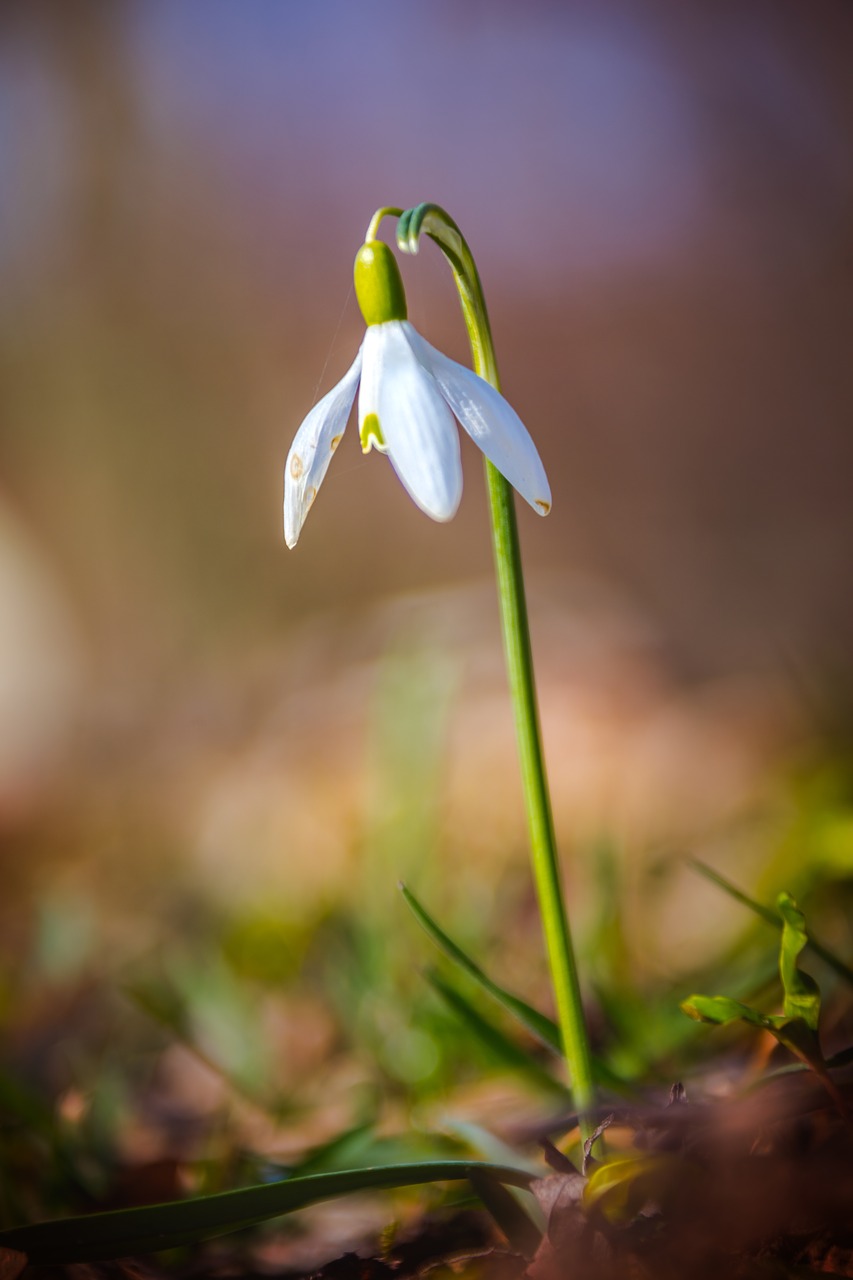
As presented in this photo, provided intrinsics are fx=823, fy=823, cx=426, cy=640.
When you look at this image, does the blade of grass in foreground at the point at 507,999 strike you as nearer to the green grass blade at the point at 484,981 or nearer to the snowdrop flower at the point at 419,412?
the green grass blade at the point at 484,981

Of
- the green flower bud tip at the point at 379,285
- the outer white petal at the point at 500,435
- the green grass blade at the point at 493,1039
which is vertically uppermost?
the green flower bud tip at the point at 379,285

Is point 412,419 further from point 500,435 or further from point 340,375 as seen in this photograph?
point 340,375

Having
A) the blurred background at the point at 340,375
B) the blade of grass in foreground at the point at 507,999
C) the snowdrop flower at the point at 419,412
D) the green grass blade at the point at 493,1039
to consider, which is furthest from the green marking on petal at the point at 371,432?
the blurred background at the point at 340,375

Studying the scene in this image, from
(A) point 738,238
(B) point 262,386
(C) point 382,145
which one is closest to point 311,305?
(B) point 262,386

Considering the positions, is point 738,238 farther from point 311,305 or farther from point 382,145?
point 311,305

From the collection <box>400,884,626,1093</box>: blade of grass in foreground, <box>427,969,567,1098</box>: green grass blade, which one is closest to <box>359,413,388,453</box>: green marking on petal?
<box>400,884,626,1093</box>: blade of grass in foreground

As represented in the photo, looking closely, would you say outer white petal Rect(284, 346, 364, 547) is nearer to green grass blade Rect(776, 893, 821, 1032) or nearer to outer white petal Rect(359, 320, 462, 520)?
outer white petal Rect(359, 320, 462, 520)

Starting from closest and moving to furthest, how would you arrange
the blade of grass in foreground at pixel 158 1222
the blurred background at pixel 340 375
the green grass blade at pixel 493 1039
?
the blade of grass in foreground at pixel 158 1222
the green grass blade at pixel 493 1039
the blurred background at pixel 340 375
